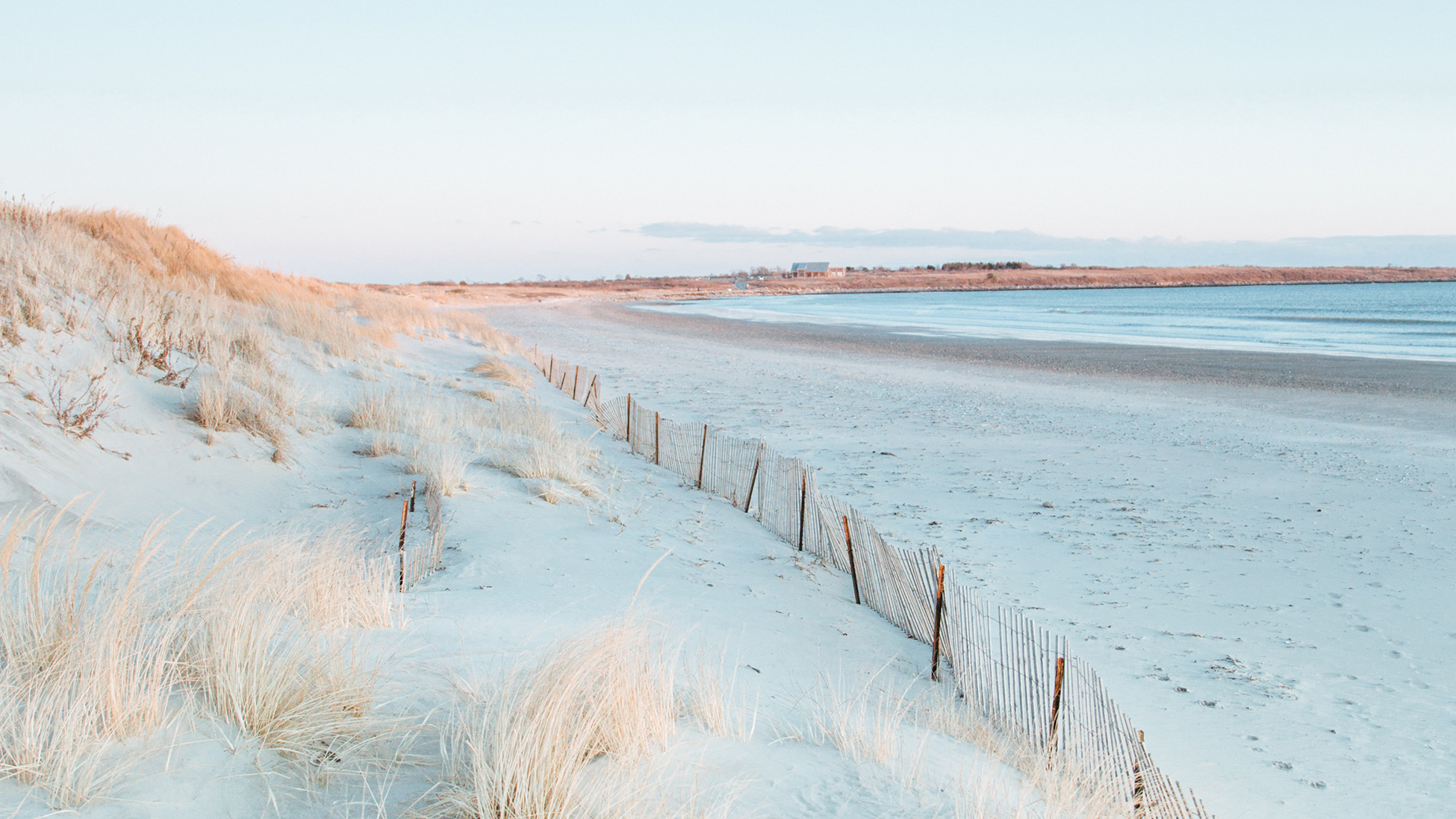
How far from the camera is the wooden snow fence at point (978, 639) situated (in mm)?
3340

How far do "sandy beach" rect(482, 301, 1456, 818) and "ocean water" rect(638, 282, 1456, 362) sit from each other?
10714mm

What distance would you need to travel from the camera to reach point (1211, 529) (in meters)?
7.98

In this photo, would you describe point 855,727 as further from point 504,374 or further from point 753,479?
point 504,374

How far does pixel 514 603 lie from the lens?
4.87 m

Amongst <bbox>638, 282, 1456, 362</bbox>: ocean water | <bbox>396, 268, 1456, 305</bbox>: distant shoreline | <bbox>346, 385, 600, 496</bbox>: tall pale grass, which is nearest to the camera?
<bbox>346, 385, 600, 496</bbox>: tall pale grass

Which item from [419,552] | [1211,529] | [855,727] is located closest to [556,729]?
[855,727]

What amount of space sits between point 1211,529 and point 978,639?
4.27 m

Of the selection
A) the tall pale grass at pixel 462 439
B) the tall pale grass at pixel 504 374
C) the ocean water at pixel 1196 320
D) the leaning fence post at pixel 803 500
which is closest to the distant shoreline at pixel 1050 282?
the ocean water at pixel 1196 320

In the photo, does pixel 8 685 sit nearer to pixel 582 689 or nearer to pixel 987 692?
pixel 582 689

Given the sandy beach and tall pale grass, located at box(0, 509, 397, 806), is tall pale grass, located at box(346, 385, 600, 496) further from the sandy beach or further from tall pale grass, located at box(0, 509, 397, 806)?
tall pale grass, located at box(0, 509, 397, 806)

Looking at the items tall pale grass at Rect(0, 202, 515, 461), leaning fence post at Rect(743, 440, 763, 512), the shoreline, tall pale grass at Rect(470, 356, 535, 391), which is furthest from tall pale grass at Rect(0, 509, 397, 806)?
the shoreline

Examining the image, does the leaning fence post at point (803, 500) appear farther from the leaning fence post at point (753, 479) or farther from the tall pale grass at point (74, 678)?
the tall pale grass at point (74, 678)

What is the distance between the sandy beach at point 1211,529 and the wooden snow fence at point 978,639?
63 centimetres

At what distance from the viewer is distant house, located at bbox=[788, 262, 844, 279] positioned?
172 m
